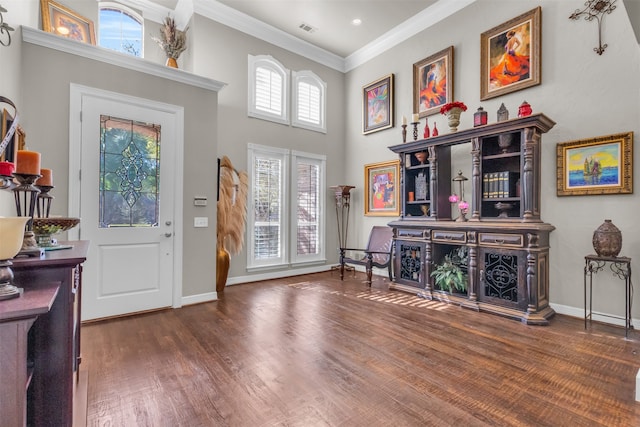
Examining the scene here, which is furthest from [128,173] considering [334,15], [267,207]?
[334,15]

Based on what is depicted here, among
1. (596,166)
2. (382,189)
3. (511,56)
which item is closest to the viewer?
(596,166)

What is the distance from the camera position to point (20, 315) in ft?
3.12

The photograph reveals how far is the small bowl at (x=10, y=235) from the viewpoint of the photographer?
3.42ft

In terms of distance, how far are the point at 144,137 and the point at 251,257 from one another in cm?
250

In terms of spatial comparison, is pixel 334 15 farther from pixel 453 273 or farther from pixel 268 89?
pixel 453 273

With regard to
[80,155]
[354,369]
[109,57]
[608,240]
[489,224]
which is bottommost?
[354,369]

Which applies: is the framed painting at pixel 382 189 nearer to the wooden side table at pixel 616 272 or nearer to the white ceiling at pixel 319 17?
the white ceiling at pixel 319 17

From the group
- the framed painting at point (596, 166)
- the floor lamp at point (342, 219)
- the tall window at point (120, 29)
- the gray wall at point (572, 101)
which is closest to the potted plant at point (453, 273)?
the gray wall at point (572, 101)

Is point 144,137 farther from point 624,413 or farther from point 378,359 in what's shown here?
point 624,413

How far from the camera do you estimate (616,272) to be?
322 cm

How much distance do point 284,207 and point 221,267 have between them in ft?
5.53

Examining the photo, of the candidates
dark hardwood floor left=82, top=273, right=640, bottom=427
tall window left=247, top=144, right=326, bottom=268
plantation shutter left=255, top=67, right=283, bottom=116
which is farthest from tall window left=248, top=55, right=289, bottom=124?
dark hardwood floor left=82, top=273, right=640, bottom=427

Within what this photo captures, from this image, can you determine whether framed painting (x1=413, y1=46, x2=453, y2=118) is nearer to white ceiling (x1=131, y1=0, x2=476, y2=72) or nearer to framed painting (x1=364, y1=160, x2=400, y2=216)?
white ceiling (x1=131, y1=0, x2=476, y2=72)

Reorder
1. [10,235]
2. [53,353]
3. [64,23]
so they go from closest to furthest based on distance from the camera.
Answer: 1. [10,235]
2. [53,353]
3. [64,23]
